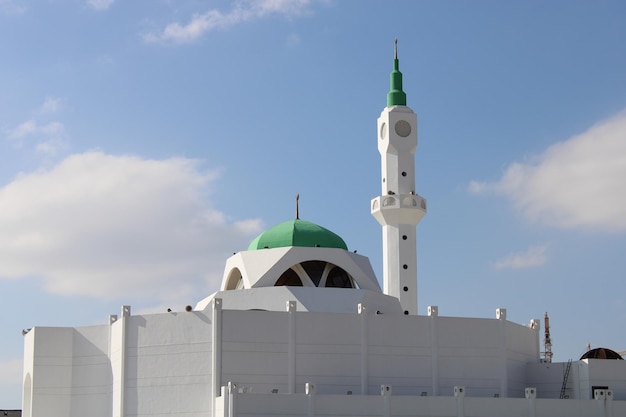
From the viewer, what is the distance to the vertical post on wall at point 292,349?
53.4m

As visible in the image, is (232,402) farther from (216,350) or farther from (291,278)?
(291,278)

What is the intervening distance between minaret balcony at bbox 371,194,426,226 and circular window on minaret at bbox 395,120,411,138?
14.8 ft

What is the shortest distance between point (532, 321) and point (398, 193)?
1331 centimetres

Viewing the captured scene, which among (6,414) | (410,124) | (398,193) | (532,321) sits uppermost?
(410,124)

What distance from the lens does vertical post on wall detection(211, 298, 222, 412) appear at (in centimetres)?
5256

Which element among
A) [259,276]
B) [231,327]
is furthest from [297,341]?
[259,276]

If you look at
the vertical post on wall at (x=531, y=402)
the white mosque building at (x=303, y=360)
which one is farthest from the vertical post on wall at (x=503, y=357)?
the vertical post on wall at (x=531, y=402)

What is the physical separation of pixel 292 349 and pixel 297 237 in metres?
9.94

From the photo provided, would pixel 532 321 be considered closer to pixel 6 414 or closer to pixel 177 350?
pixel 177 350

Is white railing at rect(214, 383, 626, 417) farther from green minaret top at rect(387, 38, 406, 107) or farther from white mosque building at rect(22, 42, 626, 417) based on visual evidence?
green minaret top at rect(387, 38, 406, 107)

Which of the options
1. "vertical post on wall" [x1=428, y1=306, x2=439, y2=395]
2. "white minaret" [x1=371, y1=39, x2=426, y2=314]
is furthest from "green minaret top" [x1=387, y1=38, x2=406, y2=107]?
"vertical post on wall" [x1=428, y1=306, x2=439, y2=395]

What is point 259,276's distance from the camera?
198ft

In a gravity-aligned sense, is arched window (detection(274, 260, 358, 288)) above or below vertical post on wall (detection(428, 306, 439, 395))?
above

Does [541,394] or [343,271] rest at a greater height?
[343,271]
